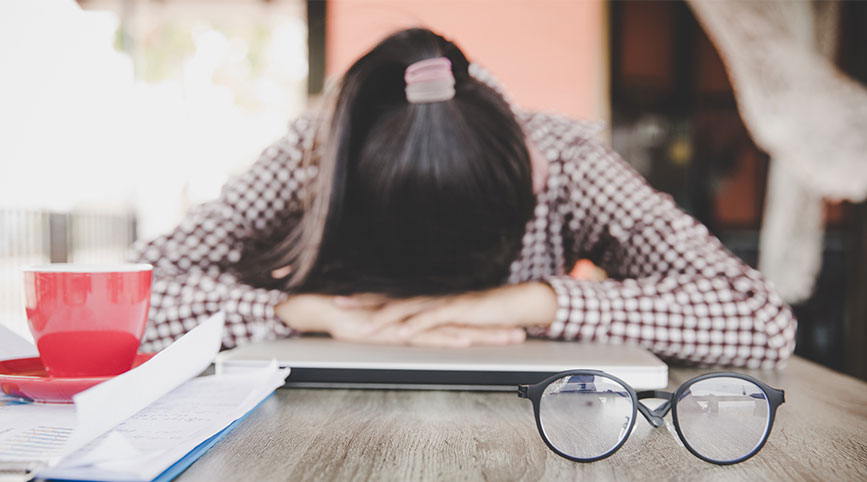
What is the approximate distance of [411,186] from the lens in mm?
702

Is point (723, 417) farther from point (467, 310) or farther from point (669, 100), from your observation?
point (669, 100)

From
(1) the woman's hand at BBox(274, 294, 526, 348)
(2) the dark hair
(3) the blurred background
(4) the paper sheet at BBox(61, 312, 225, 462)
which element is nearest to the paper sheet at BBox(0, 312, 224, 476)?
(4) the paper sheet at BBox(61, 312, 225, 462)

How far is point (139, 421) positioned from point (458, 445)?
0.23m

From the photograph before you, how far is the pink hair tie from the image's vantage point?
67 cm

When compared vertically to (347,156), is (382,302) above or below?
below

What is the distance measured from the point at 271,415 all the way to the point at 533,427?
0.71 ft

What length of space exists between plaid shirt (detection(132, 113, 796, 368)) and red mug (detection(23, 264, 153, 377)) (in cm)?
27

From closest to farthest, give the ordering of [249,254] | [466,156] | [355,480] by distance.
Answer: [355,480] → [466,156] → [249,254]

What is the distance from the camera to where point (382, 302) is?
2.43 feet

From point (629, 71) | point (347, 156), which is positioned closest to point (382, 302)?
point (347, 156)

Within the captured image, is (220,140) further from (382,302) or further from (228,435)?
(228,435)

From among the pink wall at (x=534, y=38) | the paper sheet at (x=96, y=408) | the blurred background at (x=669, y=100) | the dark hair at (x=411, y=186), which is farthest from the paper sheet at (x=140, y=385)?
the pink wall at (x=534, y=38)

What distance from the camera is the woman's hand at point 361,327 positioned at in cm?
63

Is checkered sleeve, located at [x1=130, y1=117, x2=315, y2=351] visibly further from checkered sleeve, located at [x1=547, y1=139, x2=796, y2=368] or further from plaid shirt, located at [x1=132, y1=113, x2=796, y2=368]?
checkered sleeve, located at [x1=547, y1=139, x2=796, y2=368]
